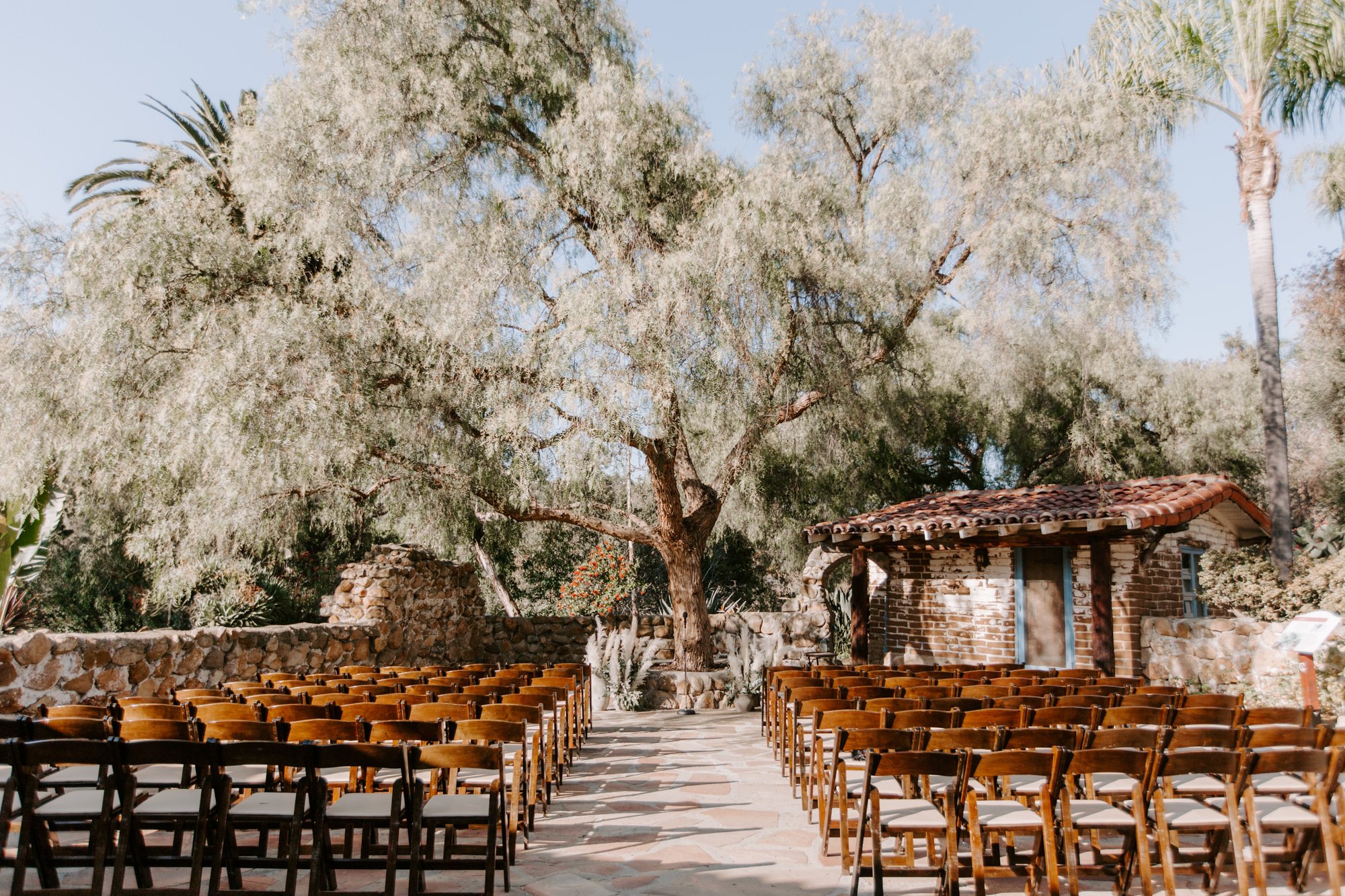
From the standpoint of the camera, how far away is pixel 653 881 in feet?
13.2

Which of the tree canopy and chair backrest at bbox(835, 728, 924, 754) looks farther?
the tree canopy

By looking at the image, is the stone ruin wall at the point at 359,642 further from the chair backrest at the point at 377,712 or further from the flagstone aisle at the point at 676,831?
the flagstone aisle at the point at 676,831

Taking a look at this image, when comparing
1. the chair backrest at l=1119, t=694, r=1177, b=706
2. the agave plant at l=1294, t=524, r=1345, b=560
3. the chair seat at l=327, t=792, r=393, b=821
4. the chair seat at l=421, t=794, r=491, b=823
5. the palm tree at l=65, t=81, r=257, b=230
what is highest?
the palm tree at l=65, t=81, r=257, b=230

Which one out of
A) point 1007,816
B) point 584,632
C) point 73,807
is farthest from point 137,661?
point 584,632

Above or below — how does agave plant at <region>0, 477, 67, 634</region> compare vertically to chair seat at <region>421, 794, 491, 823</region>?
above

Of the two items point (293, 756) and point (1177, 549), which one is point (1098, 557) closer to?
point (1177, 549)

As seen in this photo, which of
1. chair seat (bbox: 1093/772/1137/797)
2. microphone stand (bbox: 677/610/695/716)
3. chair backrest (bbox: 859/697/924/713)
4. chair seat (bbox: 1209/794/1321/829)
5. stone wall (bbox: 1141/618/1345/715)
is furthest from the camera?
microphone stand (bbox: 677/610/695/716)

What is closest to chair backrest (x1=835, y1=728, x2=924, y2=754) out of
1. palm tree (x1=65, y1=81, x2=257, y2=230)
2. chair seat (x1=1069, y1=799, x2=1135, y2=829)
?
chair seat (x1=1069, y1=799, x2=1135, y2=829)

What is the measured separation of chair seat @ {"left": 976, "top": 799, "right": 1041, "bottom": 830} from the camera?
375cm

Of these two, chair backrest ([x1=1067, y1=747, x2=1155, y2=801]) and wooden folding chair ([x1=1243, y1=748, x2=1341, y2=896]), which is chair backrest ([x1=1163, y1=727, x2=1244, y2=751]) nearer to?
wooden folding chair ([x1=1243, y1=748, x2=1341, y2=896])

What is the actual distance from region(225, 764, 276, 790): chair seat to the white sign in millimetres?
6427

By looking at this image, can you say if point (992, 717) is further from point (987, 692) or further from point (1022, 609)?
point (1022, 609)

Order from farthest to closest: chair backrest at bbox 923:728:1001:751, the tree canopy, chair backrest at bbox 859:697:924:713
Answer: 1. the tree canopy
2. chair backrest at bbox 859:697:924:713
3. chair backrest at bbox 923:728:1001:751

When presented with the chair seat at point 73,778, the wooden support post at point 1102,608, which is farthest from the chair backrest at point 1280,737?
the wooden support post at point 1102,608
